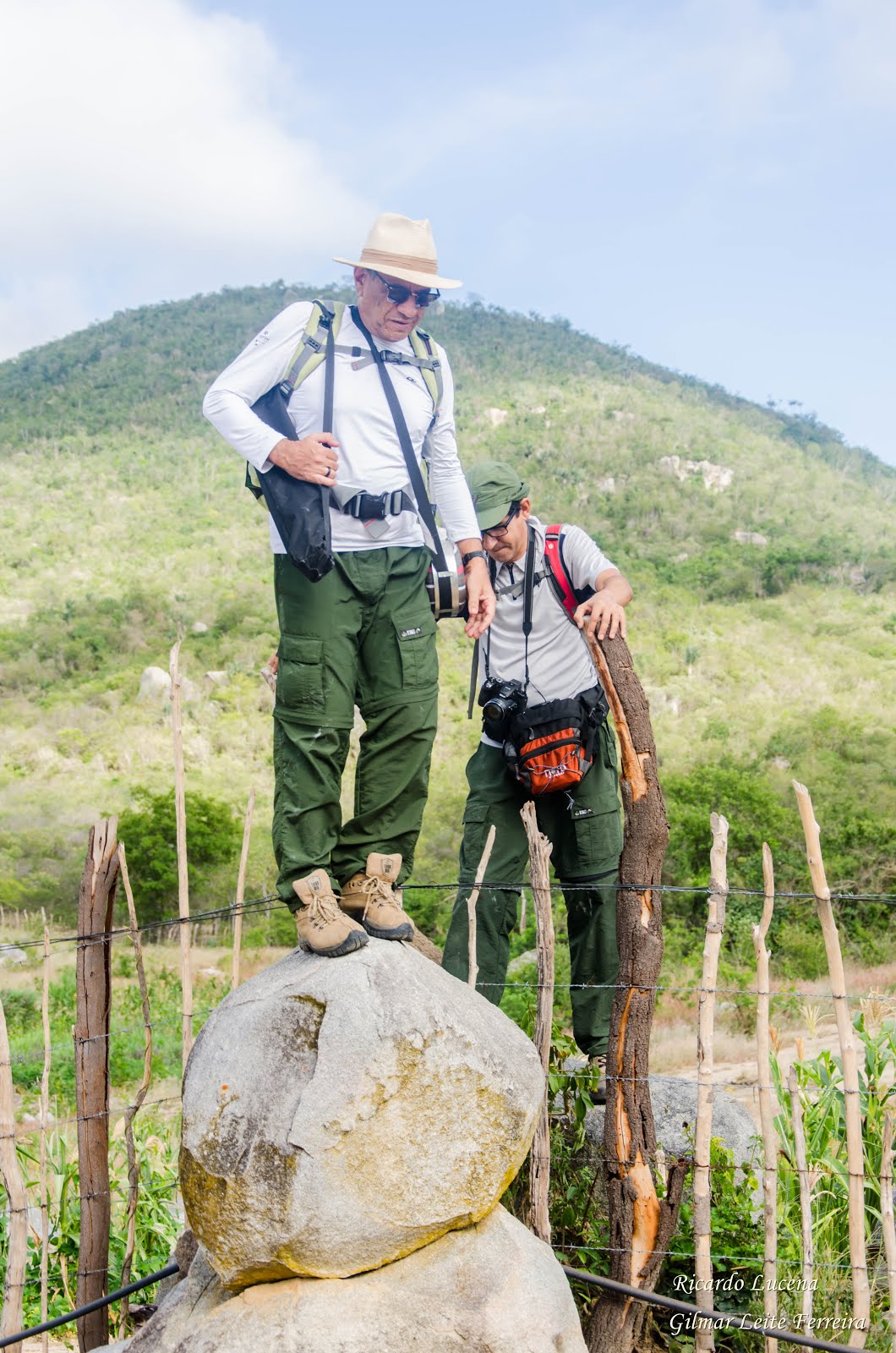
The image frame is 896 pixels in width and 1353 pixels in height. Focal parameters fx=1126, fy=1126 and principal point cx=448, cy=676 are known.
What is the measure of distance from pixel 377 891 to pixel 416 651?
0.69 metres

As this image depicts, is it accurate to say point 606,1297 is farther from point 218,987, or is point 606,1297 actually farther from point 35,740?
point 35,740

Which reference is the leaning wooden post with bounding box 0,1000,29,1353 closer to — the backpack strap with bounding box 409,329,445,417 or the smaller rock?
the backpack strap with bounding box 409,329,445,417

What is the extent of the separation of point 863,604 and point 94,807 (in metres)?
23.6

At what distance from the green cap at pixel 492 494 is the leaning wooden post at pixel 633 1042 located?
760 millimetres

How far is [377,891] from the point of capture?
319cm

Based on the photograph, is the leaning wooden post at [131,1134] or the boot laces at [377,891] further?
the leaning wooden post at [131,1134]

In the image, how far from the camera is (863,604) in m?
34.9

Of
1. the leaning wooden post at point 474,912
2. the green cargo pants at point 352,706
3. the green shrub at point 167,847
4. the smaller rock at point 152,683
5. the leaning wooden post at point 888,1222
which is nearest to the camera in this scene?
the leaning wooden post at point 888,1222

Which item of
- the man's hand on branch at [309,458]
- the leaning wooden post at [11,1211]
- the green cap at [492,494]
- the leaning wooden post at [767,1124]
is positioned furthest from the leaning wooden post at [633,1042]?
the leaning wooden post at [11,1211]

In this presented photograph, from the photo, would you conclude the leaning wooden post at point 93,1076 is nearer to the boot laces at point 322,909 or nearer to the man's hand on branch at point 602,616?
the boot laces at point 322,909

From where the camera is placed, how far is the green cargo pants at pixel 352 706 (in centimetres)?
310

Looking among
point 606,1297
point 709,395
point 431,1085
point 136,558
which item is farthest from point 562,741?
point 709,395

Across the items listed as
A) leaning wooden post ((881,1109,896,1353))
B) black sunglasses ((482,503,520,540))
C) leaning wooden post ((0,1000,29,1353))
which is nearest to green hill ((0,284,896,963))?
black sunglasses ((482,503,520,540))

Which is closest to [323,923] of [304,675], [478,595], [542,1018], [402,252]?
[304,675]
